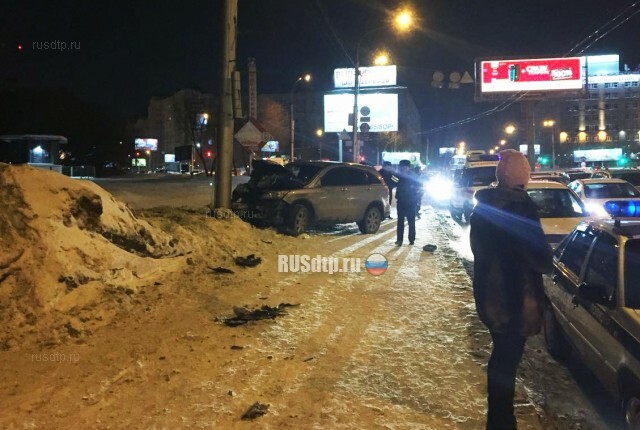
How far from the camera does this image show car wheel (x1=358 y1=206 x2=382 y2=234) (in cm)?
1384

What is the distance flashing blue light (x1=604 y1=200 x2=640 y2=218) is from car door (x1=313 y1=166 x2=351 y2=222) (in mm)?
5642

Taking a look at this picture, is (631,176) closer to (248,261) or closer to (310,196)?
(310,196)

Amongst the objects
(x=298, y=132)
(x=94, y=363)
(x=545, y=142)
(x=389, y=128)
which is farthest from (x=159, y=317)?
(x=545, y=142)

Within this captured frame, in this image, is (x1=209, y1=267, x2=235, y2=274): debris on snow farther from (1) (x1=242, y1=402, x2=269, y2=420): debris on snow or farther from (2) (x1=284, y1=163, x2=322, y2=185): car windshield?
(2) (x1=284, y1=163, x2=322, y2=185): car windshield

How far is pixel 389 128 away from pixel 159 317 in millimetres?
49683

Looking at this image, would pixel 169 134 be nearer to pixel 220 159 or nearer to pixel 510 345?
pixel 220 159

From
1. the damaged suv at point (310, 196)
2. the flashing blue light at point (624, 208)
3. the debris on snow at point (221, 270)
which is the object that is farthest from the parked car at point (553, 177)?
the debris on snow at point (221, 270)

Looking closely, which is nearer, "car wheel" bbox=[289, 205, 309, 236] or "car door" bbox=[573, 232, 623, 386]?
"car door" bbox=[573, 232, 623, 386]

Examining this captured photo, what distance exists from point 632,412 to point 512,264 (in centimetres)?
121

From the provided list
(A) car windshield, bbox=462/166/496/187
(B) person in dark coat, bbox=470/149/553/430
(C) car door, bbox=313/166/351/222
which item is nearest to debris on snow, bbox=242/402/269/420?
(B) person in dark coat, bbox=470/149/553/430

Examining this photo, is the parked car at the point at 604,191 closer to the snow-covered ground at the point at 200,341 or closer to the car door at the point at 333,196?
the car door at the point at 333,196

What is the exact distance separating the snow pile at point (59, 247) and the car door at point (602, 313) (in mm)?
4628

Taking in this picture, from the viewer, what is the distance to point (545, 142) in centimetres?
11994

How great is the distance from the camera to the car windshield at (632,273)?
370 centimetres
